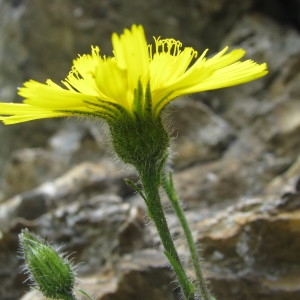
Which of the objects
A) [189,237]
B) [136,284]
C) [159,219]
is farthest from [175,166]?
[159,219]

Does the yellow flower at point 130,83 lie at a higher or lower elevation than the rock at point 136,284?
higher

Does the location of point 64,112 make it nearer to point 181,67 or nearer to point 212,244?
point 181,67

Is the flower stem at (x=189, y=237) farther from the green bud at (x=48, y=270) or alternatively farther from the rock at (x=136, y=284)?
the rock at (x=136, y=284)

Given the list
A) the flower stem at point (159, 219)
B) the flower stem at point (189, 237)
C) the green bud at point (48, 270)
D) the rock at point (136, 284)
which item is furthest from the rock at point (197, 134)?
the flower stem at point (159, 219)

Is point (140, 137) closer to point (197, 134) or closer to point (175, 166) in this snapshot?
point (175, 166)

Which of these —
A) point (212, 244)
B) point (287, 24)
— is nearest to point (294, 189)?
point (212, 244)
